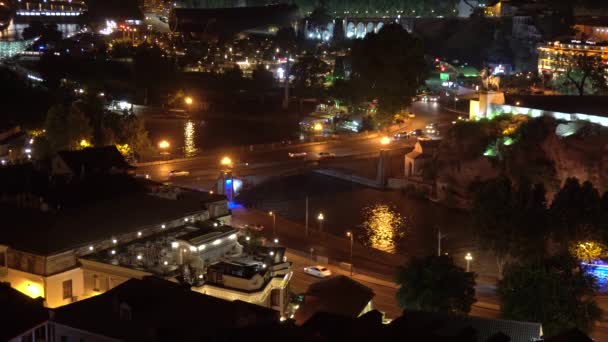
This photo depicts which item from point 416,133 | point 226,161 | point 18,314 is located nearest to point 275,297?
point 18,314

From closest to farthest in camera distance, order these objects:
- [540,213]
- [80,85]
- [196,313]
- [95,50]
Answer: [196,313], [540,213], [80,85], [95,50]

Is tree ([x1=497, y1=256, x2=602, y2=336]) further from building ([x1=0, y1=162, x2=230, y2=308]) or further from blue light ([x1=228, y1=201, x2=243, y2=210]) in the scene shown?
blue light ([x1=228, y1=201, x2=243, y2=210])

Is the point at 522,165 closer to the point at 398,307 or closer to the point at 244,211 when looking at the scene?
the point at 244,211

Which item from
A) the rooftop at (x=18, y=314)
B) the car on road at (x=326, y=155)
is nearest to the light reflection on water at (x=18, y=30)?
the car on road at (x=326, y=155)

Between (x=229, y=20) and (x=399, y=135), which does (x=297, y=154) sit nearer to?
(x=399, y=135)

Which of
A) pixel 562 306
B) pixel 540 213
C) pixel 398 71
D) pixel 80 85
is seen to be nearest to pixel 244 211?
pixel 540 213
